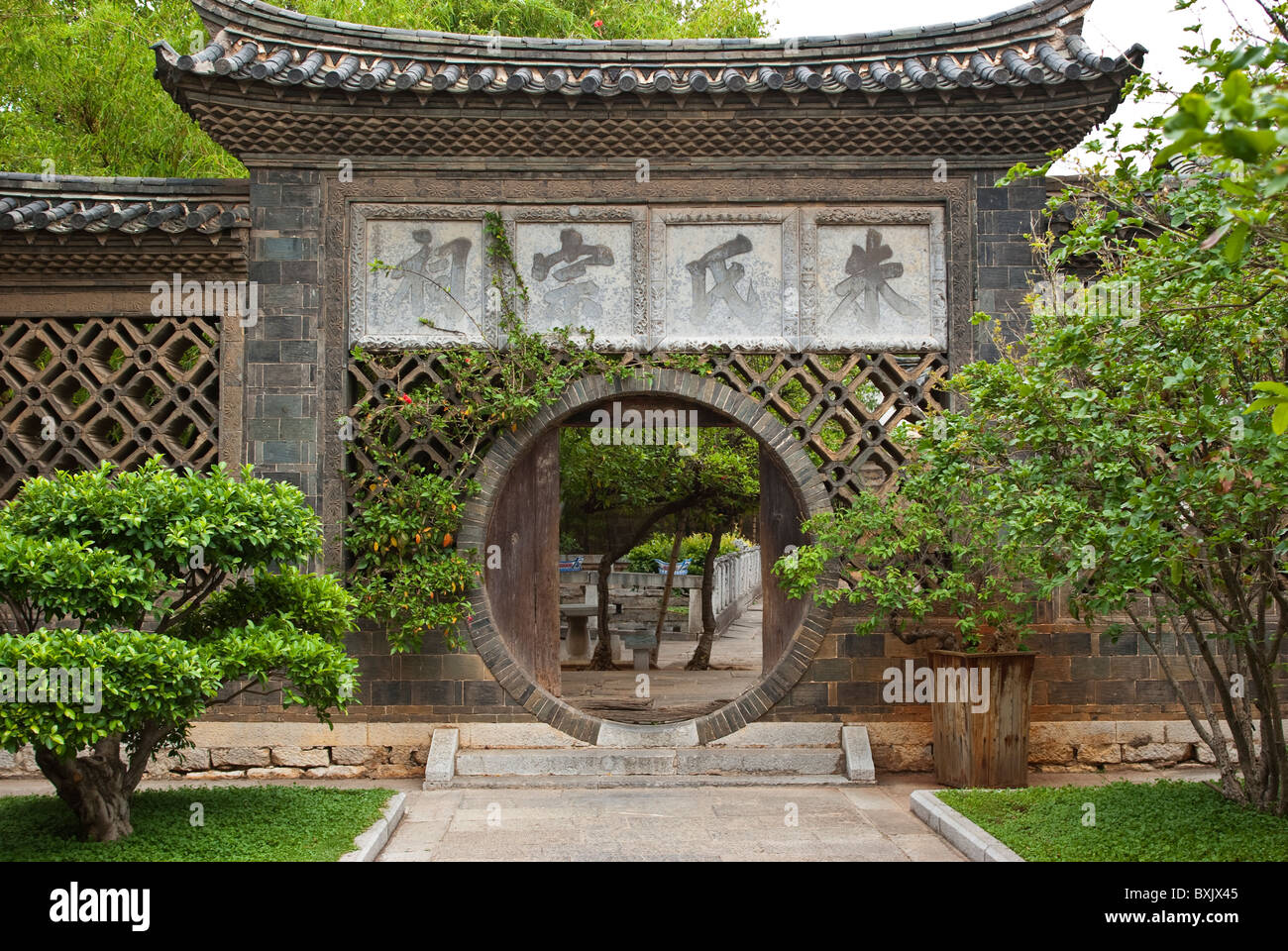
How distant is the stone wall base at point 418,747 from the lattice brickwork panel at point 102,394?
2.10 meters

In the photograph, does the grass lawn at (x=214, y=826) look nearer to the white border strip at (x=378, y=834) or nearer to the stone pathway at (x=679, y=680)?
the white border strip at (x=378, y=834)

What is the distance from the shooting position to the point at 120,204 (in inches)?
316

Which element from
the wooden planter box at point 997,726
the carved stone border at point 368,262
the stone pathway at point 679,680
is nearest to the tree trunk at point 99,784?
the carved stone border at point 368,262

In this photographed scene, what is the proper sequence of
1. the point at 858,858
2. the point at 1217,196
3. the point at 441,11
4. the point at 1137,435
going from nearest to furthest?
the point at 1217,196 < the point at 1137,435 < the point at 858,858 < the point at 441,11

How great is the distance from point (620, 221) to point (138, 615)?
14.9 ft

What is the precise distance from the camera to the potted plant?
7.20 metres

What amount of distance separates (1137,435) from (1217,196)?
3.68ft

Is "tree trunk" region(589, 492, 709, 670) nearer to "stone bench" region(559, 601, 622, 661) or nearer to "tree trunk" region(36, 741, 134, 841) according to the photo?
"stone bench" region(559, 601, 622, 661)

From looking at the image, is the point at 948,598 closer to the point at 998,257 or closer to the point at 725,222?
the point at 998,257

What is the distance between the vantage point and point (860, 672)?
801cm

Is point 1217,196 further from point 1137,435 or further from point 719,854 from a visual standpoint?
point 719,854

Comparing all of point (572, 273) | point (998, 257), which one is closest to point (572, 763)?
point (572, 273)

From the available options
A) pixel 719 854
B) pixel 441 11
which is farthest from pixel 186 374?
pixel 441 11

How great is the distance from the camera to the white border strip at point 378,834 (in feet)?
18.1
